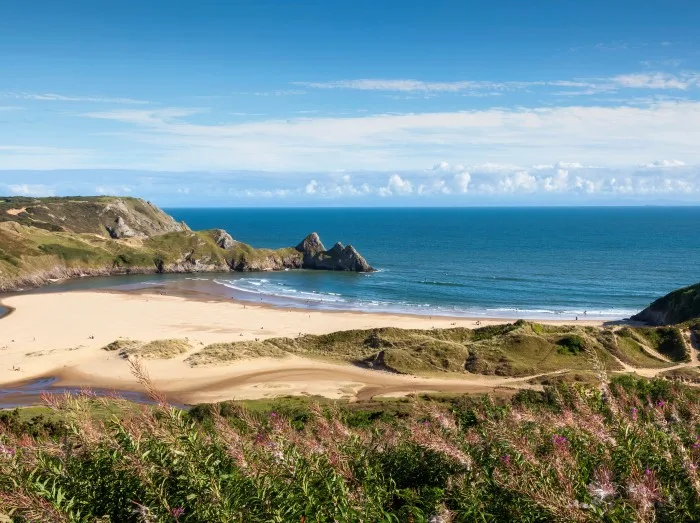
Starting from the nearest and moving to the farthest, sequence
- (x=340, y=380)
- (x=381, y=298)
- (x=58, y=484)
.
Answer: (x=58, y=484), (x=340, y=380), (x=381, y=298)

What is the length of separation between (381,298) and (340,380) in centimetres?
4753

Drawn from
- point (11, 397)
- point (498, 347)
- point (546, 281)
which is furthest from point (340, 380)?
point (546, 281)

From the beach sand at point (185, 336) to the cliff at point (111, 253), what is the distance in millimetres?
18903

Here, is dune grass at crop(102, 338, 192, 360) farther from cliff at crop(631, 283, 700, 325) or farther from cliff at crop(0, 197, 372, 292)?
cliff at crop(631, 283, 700, 325)

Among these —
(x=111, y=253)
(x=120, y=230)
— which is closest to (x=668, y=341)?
(x=111, y=253)

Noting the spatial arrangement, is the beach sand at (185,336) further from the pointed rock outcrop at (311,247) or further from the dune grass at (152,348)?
the pointed rock outcrop at (311,247)

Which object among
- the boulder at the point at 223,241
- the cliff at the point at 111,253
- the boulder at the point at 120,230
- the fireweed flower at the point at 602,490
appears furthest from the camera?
the boulder at the point at 120,230

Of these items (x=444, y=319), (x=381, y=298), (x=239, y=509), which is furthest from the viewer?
(x=381, y=298)

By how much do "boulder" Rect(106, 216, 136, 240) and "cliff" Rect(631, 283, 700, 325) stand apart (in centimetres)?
13599

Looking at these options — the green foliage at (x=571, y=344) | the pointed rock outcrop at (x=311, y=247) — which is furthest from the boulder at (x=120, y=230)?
the green foliage at (x=571, y=344)

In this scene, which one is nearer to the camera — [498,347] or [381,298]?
[498,347]

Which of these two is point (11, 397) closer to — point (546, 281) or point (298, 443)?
point (298, 443)

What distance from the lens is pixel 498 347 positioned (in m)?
50.1

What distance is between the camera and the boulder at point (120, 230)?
160m
